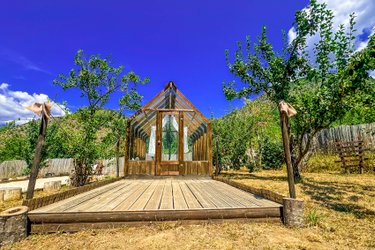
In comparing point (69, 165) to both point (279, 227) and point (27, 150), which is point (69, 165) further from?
point (279, 227)

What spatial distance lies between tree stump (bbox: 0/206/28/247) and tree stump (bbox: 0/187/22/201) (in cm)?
686

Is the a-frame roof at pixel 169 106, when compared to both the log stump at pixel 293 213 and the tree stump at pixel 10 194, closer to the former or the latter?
the tree stump at pixel 10 194

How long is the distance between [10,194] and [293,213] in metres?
10.2

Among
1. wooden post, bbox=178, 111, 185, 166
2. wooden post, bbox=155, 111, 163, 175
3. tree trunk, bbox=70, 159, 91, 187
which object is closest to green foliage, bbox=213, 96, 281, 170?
wooden post, bbox=178, 111, 185, 166

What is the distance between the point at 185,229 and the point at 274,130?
83.8 feet

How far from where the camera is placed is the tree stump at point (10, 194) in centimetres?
854

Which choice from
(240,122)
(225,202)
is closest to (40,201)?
(225,202)

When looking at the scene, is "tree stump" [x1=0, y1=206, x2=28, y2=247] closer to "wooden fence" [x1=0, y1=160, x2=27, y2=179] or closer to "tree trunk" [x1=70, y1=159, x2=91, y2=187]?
"tree trunk" [x1=70, y1=159, x2=91, y2=187]

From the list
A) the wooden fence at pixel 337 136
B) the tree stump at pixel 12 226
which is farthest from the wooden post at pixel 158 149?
the wooden fence at pixel 337 136

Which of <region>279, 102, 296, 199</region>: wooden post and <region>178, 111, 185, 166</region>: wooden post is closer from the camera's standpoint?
<region>279, 102, 296, 199</region>: wooden post

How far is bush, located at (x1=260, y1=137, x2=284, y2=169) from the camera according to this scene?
18172 millimetres

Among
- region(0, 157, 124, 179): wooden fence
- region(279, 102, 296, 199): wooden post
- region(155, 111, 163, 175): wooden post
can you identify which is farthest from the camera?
region(0, 157, 124, 179): wooden fence

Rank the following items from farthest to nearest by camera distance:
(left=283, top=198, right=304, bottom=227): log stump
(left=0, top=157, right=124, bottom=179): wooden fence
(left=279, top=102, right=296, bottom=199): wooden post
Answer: (left=0, top=157, right=124, bottom=179): wooden fence
(left=279, top=102, right=296, bottom=199): wooden post
(left=283, top=198, right=304, bottom=227): log stump

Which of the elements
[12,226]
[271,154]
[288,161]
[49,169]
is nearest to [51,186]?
[12,226]
